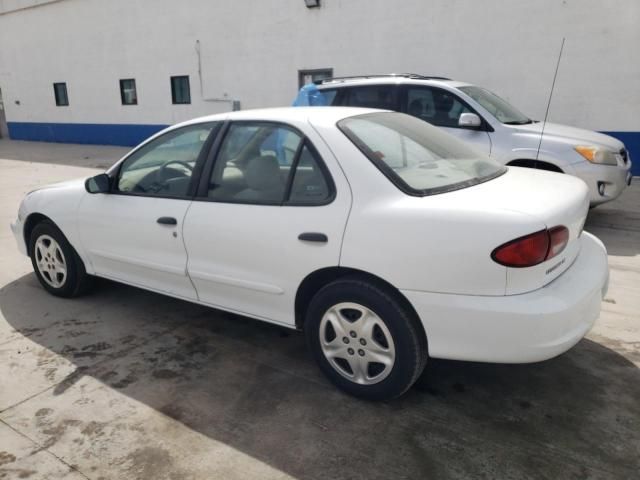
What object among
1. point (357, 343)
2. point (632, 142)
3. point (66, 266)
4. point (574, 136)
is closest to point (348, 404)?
point (357, 343)

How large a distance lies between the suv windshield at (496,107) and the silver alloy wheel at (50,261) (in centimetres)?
481

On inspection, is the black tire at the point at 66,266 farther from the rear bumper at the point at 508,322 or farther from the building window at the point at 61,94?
the building window at the point at 61,94

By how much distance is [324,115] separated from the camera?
305 centimetres

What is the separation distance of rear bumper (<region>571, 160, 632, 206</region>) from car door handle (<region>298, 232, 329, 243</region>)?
4131 millimetres

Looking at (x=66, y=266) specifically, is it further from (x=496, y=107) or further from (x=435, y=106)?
(x=496, y=107)

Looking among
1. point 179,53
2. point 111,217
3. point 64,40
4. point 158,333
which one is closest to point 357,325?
point 158,333

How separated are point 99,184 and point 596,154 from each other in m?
5.13

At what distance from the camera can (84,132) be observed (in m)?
18.5

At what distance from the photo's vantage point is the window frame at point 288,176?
278cm

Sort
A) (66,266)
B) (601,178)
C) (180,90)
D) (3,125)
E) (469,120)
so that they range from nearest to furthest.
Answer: (66,266) < (601,178) < (469,120) < (180,90) < (3,125)

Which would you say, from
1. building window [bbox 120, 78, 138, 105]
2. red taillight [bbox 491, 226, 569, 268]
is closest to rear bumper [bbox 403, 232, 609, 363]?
red taillight [bbox 491, 226, 569, 268]

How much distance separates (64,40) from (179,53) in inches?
238

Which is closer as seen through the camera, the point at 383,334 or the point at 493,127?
the point at 383,334

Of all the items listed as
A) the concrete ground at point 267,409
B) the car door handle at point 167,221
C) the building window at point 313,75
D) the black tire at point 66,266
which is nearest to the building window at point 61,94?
the building window at point 313,75
